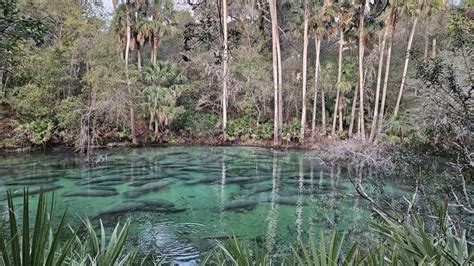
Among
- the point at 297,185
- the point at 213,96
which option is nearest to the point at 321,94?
the point at 213,96

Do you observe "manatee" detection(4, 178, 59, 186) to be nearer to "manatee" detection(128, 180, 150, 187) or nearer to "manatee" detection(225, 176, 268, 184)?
"manatee" detection(128, 180, 150, 187)

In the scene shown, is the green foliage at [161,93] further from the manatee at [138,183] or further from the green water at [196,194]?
the manatee at [138,183]

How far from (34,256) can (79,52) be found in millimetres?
20945

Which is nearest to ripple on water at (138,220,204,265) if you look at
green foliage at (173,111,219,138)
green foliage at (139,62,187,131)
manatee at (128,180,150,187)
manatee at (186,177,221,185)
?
manatee at (128,180,150,187)

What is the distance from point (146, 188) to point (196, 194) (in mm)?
1728

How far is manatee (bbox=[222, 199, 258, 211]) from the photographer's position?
1002 cm

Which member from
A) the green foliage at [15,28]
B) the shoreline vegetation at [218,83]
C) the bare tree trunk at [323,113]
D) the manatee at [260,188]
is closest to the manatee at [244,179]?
the manatee at [260,188]

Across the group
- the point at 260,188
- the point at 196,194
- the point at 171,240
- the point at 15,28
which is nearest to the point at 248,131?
the point at 260,188

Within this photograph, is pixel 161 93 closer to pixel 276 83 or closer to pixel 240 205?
pixel 276 83

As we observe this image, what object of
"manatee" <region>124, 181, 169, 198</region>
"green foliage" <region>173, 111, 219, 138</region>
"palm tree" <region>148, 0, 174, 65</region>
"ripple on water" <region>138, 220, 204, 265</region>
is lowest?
"ripple on water" <region>138, 220, 204, 265</region>

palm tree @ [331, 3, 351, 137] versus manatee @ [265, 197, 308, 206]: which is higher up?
palm tree @ [331, 3, 351, 137]

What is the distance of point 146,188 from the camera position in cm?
1213

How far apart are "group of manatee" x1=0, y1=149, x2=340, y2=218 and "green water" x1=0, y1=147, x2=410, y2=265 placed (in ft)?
0.09

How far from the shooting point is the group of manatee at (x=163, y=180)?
34.2 feet
